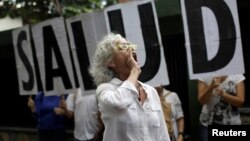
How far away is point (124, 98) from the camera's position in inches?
136

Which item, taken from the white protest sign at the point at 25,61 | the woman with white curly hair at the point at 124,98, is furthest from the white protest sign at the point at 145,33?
the woman with white curly hair at the point at 124,98

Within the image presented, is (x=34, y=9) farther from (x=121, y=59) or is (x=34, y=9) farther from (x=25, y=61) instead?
(x=121, y=59)

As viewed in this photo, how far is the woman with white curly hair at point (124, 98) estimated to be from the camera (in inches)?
137

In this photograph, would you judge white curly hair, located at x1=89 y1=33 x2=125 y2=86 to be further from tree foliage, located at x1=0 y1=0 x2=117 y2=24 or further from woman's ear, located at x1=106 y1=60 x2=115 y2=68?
tree foliage, located at x1=0 y1=0 x2=117 y2=24

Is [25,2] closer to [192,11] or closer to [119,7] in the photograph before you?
[119,7]

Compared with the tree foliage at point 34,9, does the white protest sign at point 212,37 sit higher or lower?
lower

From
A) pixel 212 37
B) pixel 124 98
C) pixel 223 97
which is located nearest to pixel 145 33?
pixel 212 37

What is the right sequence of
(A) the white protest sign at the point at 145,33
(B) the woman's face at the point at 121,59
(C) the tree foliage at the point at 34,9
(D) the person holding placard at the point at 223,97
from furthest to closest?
1. (C) the tree foliage at the point at 34,9
2. (A) the white protest sign at the point at 145,33
3. (D) the person holding placard at the point at 223,97
4. (B) the woman's face at the point at 121,59

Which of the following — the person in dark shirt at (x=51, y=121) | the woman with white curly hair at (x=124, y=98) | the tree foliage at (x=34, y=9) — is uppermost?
the tree foliage at (x=34, y=9)

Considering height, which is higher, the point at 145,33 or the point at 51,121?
the point at 145,33

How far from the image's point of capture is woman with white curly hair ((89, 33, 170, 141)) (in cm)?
347

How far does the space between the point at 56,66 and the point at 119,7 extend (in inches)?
54.5

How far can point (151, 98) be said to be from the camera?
12.0 feet

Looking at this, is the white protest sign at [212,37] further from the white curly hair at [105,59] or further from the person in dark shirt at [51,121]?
the person in dark shirt at [51,121]
